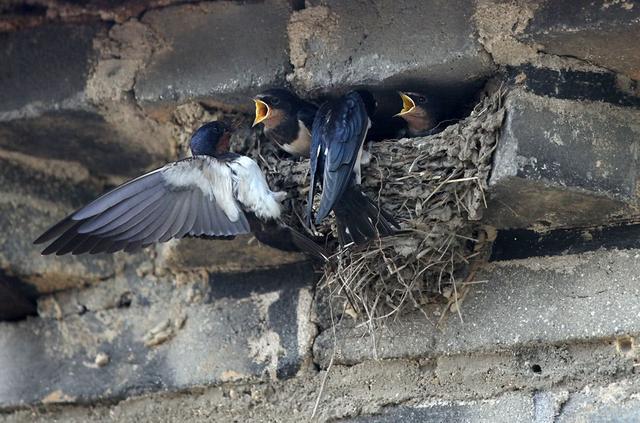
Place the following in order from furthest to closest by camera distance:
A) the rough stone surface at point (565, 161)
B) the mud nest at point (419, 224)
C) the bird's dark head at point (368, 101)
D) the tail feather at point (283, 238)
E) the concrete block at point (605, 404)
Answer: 1. the bird's dark head at point (368, 101)
2. the tail feather at point (283, 238)
3. the mud nest at point (419, 224)
4. the rough stone surface at point (565, 161)
5. the concrete block at point (605, 404)

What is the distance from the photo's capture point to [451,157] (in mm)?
3932

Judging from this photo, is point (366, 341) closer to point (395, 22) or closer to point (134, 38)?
point (395, 22)

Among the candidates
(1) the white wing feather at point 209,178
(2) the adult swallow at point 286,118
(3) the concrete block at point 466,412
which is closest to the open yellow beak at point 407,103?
(2) the adult swallow at point 286,118

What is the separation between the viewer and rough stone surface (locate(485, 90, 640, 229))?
12.1 feet

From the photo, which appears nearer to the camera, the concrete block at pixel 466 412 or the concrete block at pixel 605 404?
the concrete block at pixel 605 404

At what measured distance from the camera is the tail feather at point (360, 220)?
3959 mm

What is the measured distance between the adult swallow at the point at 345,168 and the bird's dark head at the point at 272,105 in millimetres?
108

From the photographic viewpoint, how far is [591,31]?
3.68 m

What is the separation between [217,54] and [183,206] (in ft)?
1.55

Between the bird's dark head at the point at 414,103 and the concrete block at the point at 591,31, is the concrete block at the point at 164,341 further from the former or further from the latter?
the concrete block at the point at 591,31

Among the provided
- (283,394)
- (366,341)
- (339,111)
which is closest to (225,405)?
(283,394)

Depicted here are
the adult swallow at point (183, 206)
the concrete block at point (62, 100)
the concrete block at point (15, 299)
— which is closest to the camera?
the adult swallow at point (183, 206)

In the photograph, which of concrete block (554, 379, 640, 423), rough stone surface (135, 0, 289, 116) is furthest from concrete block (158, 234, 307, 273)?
concrete block (554, 379, 640, 423)

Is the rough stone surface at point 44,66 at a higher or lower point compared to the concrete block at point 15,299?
higher
